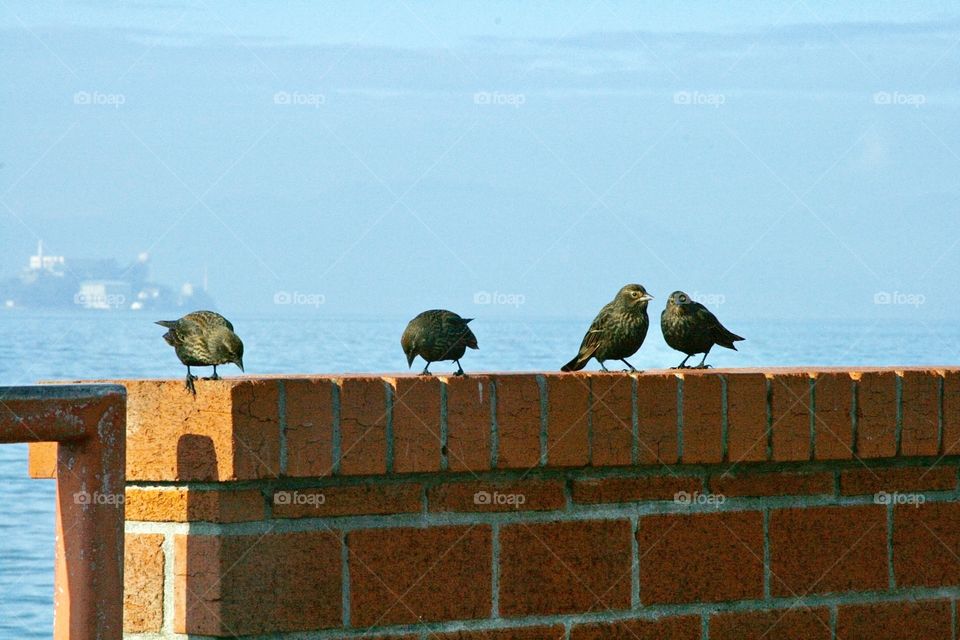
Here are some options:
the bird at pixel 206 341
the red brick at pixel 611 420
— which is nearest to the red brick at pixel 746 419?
the red brick at pixel 611 420

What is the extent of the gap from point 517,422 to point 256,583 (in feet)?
2.31

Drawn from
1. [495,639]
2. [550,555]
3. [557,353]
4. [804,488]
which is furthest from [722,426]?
[557,353]

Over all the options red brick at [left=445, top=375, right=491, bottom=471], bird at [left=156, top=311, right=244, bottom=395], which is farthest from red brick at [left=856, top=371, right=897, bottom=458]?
bird at [left=156, top=311, right=244, bottom=395]

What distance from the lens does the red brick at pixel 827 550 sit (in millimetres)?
3674

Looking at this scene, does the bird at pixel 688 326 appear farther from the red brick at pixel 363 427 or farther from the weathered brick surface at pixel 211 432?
the weathered brick surface at pixel 211 432

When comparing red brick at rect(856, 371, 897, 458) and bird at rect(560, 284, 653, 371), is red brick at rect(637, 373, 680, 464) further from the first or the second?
bird at rect(560, 284, 653, 371)

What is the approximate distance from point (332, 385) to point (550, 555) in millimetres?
678

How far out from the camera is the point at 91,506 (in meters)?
2.86

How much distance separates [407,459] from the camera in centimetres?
322

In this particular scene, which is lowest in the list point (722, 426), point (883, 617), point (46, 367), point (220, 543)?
point (883, 617)

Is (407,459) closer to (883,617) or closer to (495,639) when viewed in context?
(495,639)

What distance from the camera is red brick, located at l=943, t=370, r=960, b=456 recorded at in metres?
3.93

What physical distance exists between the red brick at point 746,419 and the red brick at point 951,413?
608 mm

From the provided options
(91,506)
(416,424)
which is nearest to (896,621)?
(416,424)
